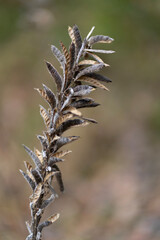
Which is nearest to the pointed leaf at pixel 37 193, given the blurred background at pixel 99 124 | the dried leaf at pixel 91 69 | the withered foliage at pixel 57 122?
the withered foliage at pixel 57 122

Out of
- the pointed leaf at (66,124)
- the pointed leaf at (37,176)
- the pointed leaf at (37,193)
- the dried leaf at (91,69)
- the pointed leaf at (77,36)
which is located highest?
the pointed leaf at (77,36)

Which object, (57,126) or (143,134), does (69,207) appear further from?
(57,126)

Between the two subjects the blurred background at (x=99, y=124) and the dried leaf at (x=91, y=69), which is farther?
the blurred background at (x=99, y=124)

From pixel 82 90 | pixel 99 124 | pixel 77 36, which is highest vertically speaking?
pixel 99 124

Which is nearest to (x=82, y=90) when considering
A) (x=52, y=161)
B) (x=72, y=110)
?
(x=72, y=110)

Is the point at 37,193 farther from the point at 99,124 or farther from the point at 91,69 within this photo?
the point at 99,124

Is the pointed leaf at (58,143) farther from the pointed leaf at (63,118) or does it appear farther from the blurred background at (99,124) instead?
the blurred background at (99,124)

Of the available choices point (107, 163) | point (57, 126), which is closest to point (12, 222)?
point (107, 163)

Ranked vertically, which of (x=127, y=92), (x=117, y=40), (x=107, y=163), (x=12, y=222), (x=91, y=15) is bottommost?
(x=12, y=222)
